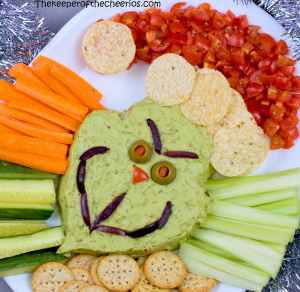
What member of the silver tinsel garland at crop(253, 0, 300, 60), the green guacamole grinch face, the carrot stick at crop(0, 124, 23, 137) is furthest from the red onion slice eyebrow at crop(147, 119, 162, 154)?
the silver tinsel garland at crop(253, 0, 300, 60)

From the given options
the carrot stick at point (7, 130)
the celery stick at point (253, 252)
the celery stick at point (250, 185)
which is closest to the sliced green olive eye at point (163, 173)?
the celery stick at point (250, 185)

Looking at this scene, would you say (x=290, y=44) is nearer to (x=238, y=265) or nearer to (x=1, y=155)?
(x=238, y=265)

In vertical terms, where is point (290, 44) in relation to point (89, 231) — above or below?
above

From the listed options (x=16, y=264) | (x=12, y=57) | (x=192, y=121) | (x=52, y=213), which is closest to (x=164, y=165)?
(x=192, y=121)

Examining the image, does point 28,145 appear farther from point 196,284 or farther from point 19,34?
point 196,284

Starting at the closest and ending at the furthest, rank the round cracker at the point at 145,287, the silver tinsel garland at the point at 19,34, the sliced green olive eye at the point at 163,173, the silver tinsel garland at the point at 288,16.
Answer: the sliced green olive eye at the point at 163,173 → the round cracker at the point at 145,287 → the silver tinsel garland at the point at 288,16 → the silver tinsel garland at the point at 19,34

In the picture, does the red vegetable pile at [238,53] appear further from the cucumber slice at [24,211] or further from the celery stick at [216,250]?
the cucumber slice at [24,211]
